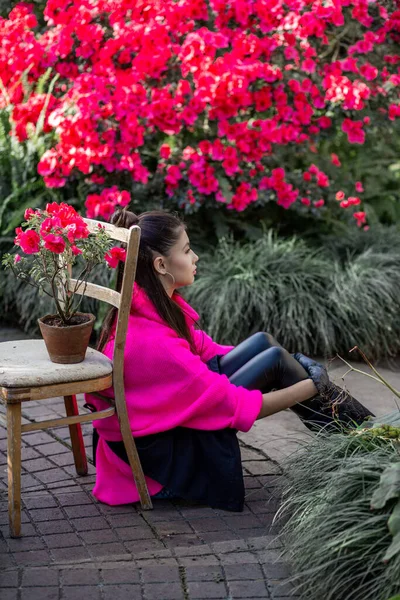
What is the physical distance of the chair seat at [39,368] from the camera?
122 inches

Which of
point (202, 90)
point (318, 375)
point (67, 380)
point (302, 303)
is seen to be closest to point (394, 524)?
point (318, 375)

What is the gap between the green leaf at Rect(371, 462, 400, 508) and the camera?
2512 millimetres

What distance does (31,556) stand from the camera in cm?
304

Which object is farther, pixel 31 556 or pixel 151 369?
pixel 151 369

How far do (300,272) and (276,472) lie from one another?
2212mm

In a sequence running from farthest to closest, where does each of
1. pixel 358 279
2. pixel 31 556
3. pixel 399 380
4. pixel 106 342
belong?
pixel 358 279, pixel 399 380, pixel 106 342, pixel 31 556

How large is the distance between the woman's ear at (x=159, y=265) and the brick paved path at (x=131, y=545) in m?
0.94

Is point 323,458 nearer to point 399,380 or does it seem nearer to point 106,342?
point 106,342

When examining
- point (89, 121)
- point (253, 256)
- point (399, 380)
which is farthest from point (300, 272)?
point (89, 121)

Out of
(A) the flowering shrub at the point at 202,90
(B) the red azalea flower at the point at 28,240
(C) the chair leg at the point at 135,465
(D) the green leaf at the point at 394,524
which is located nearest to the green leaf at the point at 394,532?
(D) the green leaf at the point at 394,524

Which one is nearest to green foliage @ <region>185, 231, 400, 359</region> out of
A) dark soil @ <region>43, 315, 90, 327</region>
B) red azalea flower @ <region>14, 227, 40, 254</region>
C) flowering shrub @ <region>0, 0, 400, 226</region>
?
flowering shrub @ <region>0, 0, 400, 226</region>

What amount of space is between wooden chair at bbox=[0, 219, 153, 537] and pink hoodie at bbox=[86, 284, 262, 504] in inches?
3.6

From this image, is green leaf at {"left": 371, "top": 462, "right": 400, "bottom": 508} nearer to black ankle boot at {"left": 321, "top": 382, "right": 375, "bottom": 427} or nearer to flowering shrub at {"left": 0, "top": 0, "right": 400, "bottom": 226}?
black ankle boot at {"left": 321, "top": 382, "right": 375, "bottom": 427}

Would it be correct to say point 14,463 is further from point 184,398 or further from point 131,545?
point 184,398
